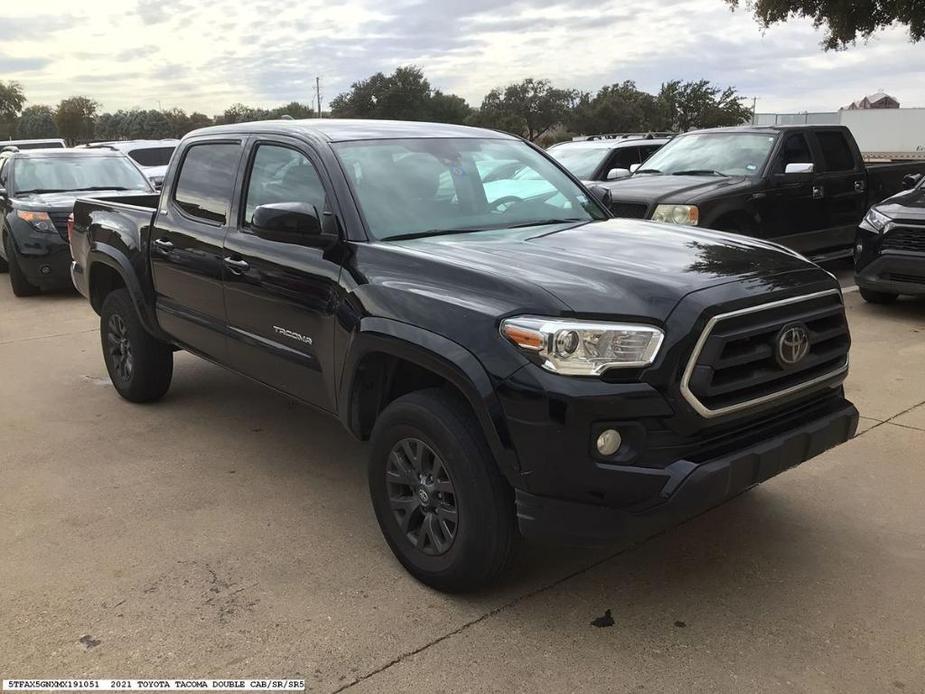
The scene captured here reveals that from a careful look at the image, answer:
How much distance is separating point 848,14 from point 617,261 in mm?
18756

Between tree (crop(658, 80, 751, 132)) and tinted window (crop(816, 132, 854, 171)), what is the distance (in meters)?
43.3

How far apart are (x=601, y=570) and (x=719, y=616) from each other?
1.78 ft

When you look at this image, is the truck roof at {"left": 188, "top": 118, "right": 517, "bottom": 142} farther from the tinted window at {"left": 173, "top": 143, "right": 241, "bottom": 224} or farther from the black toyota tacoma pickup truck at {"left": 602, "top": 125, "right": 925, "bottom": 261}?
the black toyota tacoma pickup truck at {"left": 602, "top": 125, "right": 925, "bottom": 261}

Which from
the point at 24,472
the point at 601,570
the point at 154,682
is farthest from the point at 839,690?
the point at 24,472

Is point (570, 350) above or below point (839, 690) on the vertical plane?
above

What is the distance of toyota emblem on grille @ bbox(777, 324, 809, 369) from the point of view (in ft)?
10.1

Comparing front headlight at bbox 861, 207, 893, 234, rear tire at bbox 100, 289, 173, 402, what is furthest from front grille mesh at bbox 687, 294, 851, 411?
front headlight at bbox 861, 207, 893, 234

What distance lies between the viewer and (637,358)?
2.82m

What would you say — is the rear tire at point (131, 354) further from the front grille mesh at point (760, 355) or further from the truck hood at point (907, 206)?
the truck hood at point (907, 206)

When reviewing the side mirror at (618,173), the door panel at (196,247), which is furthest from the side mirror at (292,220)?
the side mirror at (618,173)

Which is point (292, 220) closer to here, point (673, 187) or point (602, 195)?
point (602, 195)

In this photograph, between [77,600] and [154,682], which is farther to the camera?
[77,600]

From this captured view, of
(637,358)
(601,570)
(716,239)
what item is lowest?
(601,570)

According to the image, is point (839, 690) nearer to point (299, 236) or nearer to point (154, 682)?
point (154, 682)
